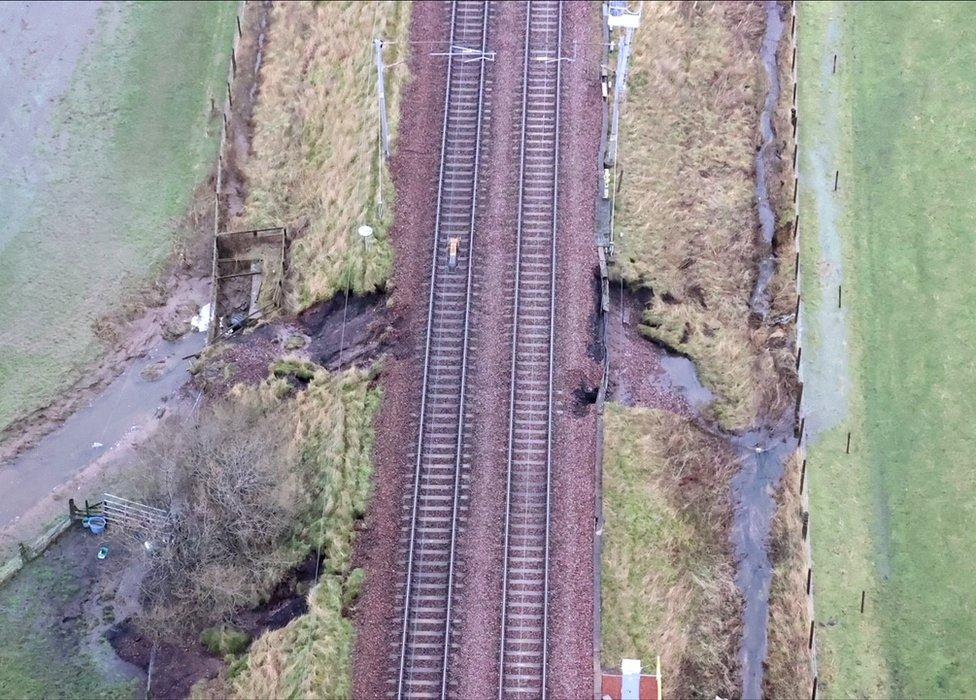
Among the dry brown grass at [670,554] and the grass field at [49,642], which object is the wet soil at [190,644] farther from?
the dry brown grass at [670,554]

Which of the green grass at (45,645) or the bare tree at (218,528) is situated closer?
the green grass at (45,645)

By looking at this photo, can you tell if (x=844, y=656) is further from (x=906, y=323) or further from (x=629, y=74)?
(x=629, y=74)

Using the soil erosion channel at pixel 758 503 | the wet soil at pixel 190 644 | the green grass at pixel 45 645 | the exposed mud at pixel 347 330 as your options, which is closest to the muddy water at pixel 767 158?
the soil erosion channel at pixel 758 503

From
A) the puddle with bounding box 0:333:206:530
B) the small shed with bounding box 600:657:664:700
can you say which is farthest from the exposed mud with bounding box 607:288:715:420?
the puddle with bounding box 0:333:206:530

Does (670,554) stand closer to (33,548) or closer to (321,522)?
(321,522)

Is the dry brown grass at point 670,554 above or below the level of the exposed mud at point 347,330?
below

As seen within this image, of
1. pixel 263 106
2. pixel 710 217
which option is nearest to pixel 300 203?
pixel 263 106

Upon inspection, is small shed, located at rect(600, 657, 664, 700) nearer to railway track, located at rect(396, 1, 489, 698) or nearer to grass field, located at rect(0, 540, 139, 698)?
railway track, located at rect(396, 1, 489, 698)
